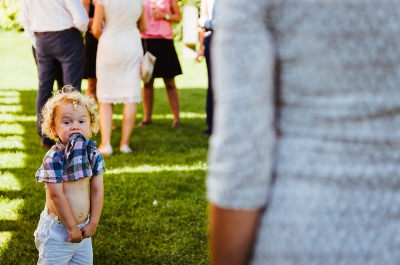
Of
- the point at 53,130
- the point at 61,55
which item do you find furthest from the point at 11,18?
the point at 53,130

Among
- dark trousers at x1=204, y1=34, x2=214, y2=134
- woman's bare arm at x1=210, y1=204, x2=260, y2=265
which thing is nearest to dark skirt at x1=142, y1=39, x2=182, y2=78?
dark trousers at x1=204, y1=34, x2=214, y2=134

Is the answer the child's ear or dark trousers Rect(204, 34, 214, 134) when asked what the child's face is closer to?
the child's ear

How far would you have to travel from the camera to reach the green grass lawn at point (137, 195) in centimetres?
372

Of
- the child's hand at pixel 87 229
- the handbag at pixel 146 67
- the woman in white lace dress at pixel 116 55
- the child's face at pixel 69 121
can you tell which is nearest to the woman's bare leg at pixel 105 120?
the woman in white lace dress at pixel 116 55

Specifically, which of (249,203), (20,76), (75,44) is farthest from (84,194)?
(20,76)

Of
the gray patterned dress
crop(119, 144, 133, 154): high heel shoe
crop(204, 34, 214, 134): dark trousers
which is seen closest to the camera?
the gray patterned dress

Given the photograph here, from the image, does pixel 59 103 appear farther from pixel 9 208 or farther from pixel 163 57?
pixel 163 57

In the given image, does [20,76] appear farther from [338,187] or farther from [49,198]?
[338,187]

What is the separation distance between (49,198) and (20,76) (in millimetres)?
12020

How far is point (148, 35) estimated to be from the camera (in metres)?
7.49

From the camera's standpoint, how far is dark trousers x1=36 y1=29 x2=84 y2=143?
5.87m

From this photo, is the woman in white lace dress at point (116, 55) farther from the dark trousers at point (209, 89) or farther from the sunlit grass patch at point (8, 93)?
the sunlit grass patch at point (8, 93)

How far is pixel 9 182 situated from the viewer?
5.06 metres

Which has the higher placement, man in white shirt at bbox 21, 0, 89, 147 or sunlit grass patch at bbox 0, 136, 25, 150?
man in white shirt at bbox 21, 0, 89, 147
